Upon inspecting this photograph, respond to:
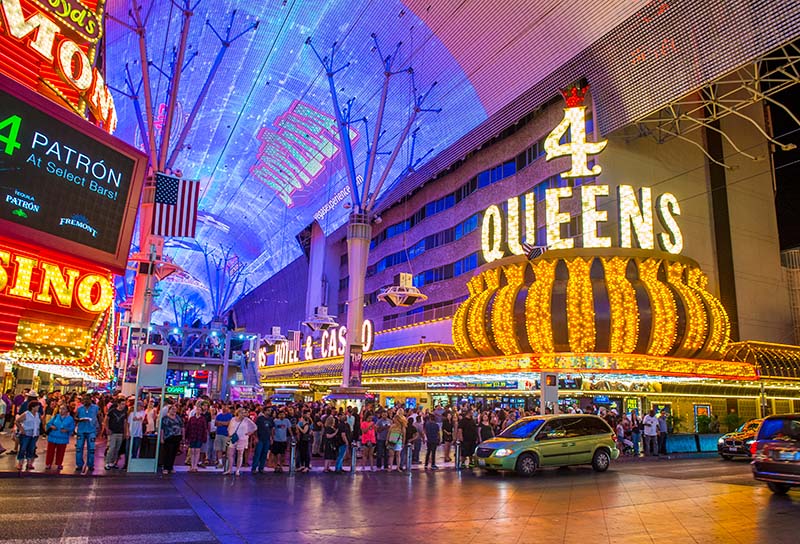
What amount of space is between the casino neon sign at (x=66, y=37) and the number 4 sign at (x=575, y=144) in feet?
58.0

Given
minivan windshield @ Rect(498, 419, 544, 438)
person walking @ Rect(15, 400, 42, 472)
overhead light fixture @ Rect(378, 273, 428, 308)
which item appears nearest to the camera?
person walking @ Rect(15, 400, 42, 472)

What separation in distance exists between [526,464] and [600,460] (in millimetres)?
2891

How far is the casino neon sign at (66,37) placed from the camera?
15828 millimetres

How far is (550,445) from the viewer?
59.8 feet

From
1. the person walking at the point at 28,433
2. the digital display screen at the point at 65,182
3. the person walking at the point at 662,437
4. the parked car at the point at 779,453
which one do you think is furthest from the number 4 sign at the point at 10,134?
the person walking at the point at 662,437

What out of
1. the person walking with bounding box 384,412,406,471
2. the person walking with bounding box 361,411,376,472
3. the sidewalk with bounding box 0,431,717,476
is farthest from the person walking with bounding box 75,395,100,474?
the person walking with bounding box 384,412,406,471

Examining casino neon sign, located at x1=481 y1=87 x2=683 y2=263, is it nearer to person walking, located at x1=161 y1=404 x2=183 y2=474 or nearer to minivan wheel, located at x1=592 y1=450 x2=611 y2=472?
minivan wheel, located at x1=592 y1=450 x2=611 y2=472

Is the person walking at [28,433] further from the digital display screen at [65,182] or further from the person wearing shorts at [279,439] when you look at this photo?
the person wearing shorts at [279,439]

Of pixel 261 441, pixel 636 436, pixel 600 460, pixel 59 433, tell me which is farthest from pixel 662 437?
pixel 59 433

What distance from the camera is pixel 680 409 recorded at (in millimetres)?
33219

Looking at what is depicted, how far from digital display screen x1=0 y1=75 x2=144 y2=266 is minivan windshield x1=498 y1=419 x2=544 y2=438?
12324 millimetres

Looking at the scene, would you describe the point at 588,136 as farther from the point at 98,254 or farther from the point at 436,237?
the point at 98,254

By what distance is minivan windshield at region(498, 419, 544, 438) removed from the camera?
18.3 metres

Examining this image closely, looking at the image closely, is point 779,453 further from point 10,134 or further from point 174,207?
point 174,207
